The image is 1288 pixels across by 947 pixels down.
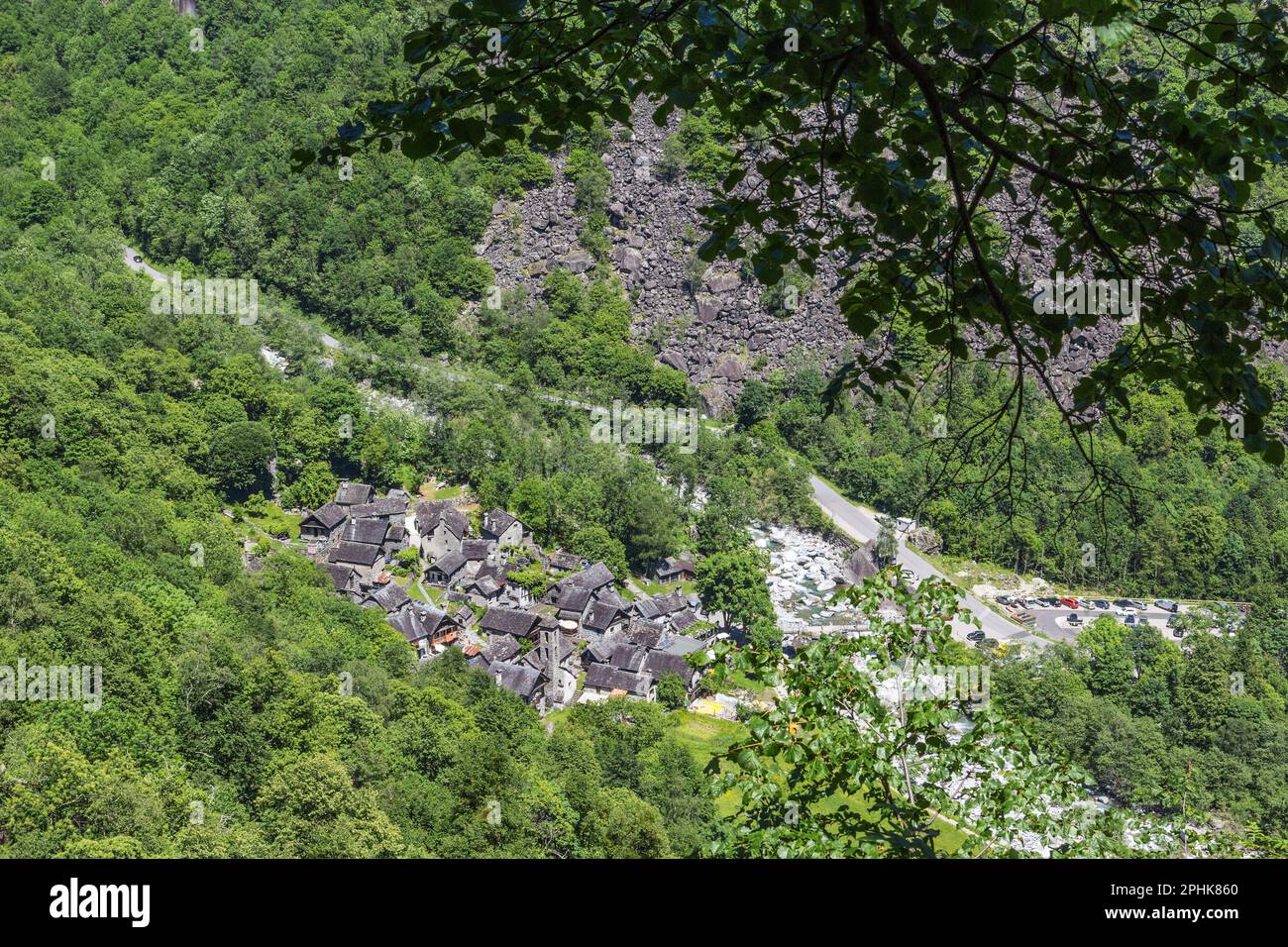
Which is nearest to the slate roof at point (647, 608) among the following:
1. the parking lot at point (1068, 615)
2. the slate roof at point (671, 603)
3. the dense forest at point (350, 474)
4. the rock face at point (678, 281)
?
the slate roof at point (671, 603)

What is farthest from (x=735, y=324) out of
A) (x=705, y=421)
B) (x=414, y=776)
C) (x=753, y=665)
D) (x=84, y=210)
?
(x=753, y=665)

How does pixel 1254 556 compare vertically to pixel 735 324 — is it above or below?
below

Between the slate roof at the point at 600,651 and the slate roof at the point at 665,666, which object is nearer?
the slate roof at the point at 665,666

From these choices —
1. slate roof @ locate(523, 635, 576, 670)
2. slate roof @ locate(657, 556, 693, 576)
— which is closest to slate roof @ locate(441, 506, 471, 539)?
slate roof @ locate(523, 635, 576, 670)

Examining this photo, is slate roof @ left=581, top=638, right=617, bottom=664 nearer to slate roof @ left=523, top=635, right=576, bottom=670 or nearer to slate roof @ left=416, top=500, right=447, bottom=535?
slate roof @ left=523, top=635, right=576, bottom=670

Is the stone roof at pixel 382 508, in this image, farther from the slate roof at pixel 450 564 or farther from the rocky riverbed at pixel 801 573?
the rocky riverbed at pixel 801 573
